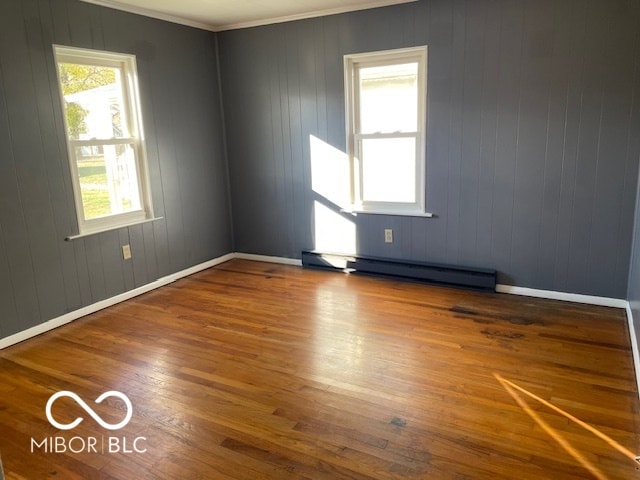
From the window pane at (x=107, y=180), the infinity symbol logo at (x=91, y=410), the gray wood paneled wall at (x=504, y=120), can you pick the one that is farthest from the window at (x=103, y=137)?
the infinity symbol logo at (x=91, y=410)

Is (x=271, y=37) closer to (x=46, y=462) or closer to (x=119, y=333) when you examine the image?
(x=119, y=333)

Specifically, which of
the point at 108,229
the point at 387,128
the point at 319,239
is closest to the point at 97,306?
the point at 108,229

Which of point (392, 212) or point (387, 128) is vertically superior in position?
point (387, 128)

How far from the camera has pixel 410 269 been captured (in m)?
4.37

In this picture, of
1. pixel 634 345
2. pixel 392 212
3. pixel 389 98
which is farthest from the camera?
pixel 392 212

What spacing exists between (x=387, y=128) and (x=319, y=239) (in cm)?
128

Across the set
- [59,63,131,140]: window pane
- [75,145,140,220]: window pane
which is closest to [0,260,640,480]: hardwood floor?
[75,145,140,220]: window pane

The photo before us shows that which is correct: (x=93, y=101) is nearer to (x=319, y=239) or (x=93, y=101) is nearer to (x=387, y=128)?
(x=319, y=239)

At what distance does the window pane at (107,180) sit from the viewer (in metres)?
3.84

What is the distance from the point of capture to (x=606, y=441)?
215cm

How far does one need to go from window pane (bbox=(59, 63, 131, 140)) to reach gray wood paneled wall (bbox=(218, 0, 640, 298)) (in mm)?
1333

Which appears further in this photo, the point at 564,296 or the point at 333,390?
the point at 564,296

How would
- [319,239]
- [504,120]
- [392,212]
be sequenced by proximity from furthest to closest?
1. [319,239]
2. [392,212]
3. [504,120]

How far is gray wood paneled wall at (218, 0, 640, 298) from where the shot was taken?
344 cm
